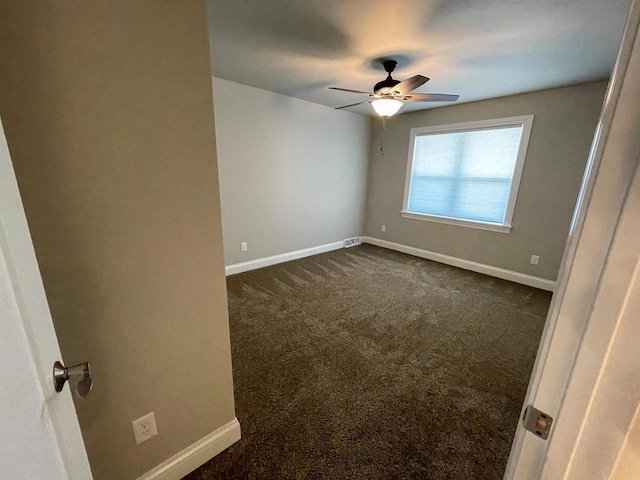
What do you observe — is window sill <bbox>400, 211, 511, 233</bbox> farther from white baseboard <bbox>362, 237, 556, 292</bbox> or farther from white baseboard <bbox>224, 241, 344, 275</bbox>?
white baseboard <bbox>224, 241, 344, 275</bbox>

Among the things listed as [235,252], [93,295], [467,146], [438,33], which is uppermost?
[438,33]

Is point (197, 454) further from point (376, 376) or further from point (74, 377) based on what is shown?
point (376, 376)

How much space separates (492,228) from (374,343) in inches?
102

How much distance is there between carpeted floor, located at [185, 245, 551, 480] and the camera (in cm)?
132

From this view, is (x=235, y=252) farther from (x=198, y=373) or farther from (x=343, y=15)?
(x=343, y=15)

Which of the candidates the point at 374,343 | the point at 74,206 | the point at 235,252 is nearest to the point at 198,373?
the point at 74,206

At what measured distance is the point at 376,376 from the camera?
1.84 meters

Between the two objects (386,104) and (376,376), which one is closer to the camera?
(376,376)

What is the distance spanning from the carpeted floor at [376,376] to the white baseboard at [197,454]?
1.4 inches

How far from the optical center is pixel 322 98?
11.8ft

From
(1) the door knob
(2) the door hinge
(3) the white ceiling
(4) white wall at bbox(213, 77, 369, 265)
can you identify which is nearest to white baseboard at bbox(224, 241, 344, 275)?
(4) white wall at bbox(213, 77, 369, 265)

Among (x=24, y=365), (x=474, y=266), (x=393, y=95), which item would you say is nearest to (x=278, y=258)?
(x=393, y=95)

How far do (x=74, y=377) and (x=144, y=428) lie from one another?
73 cm

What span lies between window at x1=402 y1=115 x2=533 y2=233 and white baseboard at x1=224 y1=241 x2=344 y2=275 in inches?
55.5
